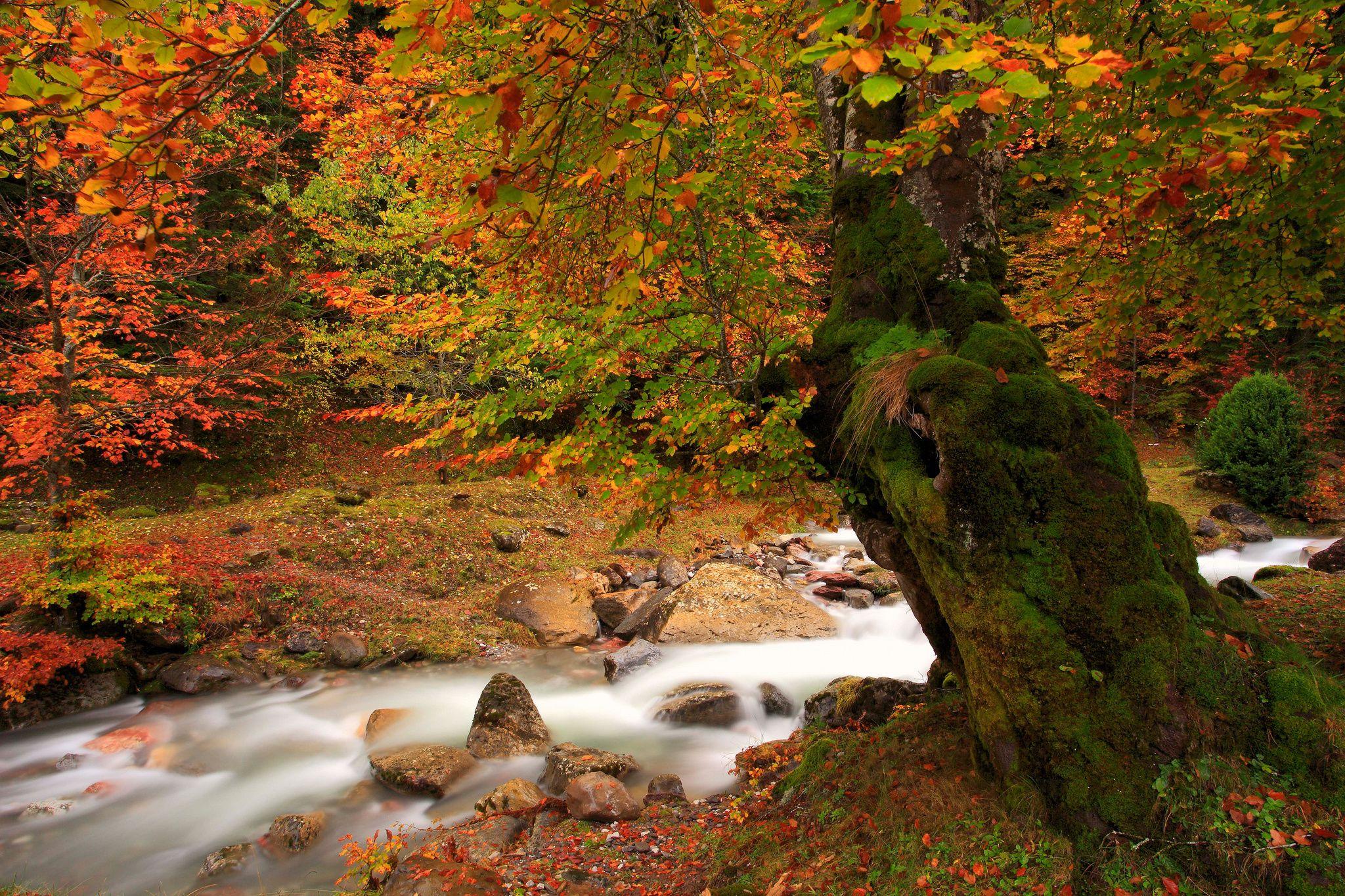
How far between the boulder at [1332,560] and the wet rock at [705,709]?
23.4 feet

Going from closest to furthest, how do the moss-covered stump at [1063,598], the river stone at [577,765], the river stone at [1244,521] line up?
the moss-covered stump at [1063,598], the river stone at [577,765], the river stone at [1244,521]

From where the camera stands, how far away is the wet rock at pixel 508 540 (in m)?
12.4

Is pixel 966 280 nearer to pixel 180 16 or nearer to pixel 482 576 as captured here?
pixel 180 16

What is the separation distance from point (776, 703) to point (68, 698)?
27.1 ft

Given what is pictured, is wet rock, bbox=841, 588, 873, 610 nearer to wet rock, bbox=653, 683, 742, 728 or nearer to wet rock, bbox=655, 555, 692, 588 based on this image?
wet rock, bbox=655, 555, 692, 588

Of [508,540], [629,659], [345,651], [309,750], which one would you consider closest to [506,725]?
[309,750]

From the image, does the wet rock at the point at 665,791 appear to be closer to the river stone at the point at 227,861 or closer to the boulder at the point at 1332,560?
the river stone at the point at 227,861

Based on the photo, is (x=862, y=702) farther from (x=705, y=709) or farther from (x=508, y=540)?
(x=508, y=540)

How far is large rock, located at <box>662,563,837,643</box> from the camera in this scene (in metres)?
9.54

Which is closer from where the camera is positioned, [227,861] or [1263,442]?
[227,861]

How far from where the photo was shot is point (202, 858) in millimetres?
5203

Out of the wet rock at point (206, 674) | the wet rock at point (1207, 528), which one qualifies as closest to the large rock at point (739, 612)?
the wet rock at point (206, 674)

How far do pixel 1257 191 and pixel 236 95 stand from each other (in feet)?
54.0

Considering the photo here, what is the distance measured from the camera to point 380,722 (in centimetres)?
719
